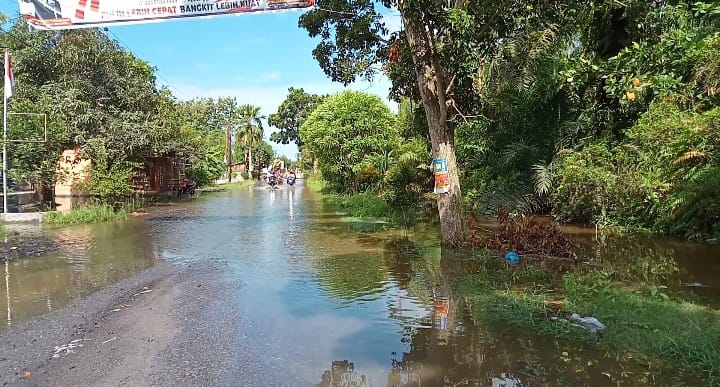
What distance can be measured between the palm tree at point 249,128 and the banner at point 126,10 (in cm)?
5292

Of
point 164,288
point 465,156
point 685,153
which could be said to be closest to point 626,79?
point 685,153

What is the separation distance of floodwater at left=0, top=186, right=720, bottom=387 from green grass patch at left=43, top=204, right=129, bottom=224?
1439 millimetres

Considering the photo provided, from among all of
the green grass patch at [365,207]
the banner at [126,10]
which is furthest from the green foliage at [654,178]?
the banner at [126,10]

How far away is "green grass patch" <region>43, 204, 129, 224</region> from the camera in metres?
15.2

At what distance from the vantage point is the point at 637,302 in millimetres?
5809

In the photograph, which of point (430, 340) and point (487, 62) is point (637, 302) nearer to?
point (430, 340)

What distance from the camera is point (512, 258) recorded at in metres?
8.59

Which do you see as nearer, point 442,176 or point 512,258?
point 512,258

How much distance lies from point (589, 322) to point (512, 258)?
11.1 feet

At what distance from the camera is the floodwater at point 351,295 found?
14.2ft

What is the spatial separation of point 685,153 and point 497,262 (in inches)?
194

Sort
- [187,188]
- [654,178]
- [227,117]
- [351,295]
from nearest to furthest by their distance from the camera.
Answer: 1. [351,295]
2. [654,178]
3. [187,188]
4. [227,117]

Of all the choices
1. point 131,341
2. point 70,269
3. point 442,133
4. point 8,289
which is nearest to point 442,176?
point 442,133

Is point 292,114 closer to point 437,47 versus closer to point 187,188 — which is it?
point 187,188
